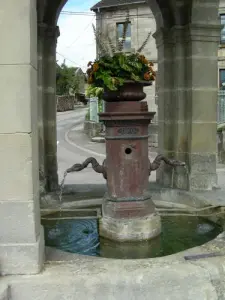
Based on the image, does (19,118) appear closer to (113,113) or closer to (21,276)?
(21,276)

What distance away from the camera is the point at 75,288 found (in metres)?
2.85

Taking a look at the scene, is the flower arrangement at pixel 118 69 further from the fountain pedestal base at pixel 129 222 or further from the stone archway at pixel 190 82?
the stone archway at pixel 190 82

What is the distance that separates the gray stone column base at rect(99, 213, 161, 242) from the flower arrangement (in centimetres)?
136

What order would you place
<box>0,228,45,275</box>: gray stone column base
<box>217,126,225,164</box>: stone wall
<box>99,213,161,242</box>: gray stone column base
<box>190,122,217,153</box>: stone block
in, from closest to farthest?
<box>0,228,45,275</box>: gray stone column base < <box>99,213,161,242</box>: gray stone column base < <box>190,122,217,153</box>: stone block < <box>217,126,225,164</box>: stone wall

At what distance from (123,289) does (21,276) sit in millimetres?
705

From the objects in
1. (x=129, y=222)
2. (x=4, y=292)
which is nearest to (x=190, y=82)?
(x=129, y=222)

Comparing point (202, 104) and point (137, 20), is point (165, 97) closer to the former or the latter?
point (202, 104)

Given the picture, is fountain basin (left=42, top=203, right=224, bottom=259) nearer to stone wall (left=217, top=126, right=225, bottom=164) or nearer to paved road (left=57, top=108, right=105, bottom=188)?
paved road (left=57, top=108, right=105, bottom=188)

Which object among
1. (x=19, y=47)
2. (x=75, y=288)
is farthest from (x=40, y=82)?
(x=75, y=288)

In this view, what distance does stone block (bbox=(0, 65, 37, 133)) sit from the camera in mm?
2820

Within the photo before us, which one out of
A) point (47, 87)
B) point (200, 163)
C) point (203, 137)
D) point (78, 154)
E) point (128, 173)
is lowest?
point (78, 154)

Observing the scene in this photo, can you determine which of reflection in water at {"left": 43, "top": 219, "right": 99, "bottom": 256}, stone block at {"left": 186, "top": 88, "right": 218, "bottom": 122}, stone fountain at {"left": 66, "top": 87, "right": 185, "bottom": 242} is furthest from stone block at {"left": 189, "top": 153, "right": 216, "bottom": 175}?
stone fountain at {"left": 66, "top": 87, "right": 185, "bottom": 242}

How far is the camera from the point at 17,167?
9.41 ft

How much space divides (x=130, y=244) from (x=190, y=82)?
319 centimetres
